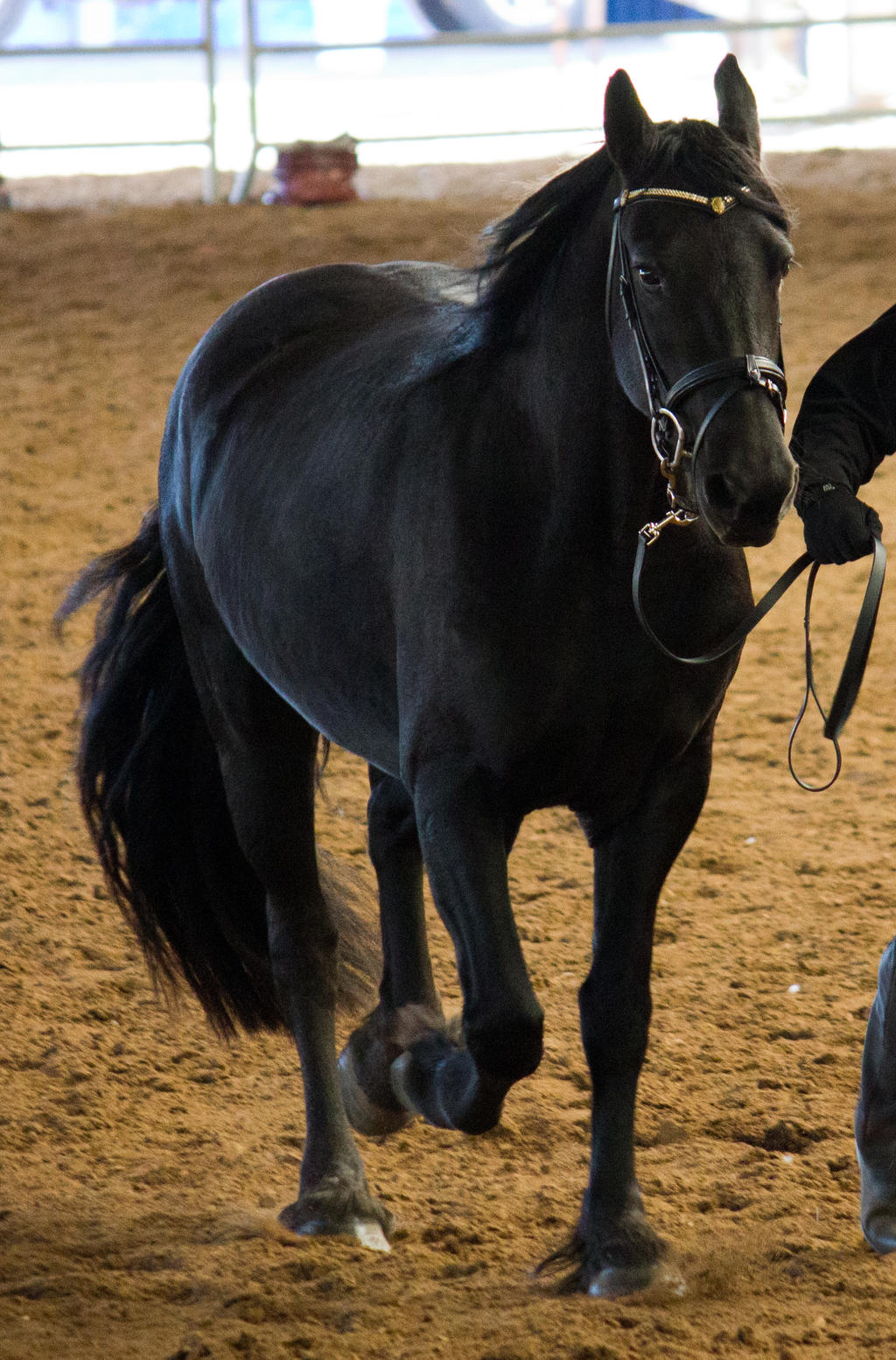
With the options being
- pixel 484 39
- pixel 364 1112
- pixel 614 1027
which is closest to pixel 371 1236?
pixel 364 1112

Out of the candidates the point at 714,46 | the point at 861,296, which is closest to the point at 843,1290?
the point at 861,296

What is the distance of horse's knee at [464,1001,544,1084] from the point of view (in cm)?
255

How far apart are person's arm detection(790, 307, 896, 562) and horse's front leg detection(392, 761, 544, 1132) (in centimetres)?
67

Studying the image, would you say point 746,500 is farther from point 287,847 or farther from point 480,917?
point 287,847

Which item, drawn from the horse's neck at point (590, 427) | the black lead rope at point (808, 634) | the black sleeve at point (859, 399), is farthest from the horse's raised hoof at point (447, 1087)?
the black sleeve at point (859, 399)

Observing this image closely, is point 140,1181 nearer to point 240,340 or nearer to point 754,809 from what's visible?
point 240,340

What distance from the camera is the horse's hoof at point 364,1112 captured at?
10.9 feet

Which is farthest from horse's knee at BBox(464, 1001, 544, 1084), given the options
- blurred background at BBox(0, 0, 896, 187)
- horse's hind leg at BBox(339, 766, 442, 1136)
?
blurred background at BBox(0, 0, 896, 187)

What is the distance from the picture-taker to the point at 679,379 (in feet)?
7.33

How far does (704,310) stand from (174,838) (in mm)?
1965

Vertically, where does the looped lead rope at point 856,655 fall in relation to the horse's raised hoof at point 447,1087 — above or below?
above

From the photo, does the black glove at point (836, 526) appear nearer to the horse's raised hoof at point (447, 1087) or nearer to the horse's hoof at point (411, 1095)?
the horse's raised hoof at point (447, 1087)

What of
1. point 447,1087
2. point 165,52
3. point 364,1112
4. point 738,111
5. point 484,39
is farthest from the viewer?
point 484,39

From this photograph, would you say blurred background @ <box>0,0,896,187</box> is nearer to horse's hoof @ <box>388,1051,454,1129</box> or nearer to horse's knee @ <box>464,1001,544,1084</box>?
horse's hoof @ <box>388,1051,454,1129</box>
